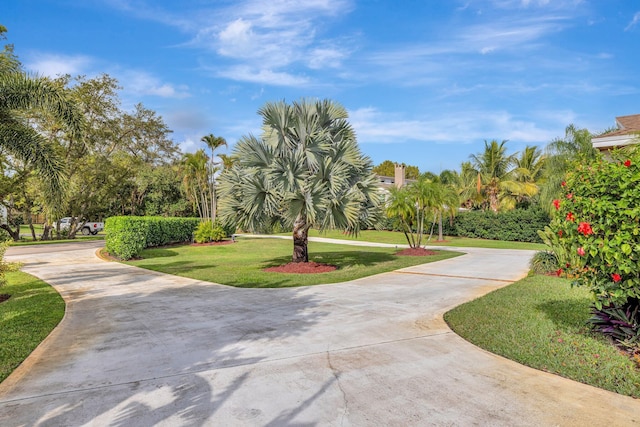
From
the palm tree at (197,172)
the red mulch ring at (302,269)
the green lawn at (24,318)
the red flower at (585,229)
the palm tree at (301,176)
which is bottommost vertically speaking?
the red mulch ring at (302,269)

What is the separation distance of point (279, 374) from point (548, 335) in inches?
146

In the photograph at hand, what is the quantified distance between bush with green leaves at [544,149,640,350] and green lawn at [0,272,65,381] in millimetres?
6312

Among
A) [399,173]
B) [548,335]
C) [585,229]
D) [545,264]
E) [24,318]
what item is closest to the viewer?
[585,229]

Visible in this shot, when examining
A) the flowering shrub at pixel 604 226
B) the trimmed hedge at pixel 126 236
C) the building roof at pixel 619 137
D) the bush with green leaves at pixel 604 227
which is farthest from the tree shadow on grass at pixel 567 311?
the trimmed hedge at pixel 126 236

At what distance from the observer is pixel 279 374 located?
3863 mm

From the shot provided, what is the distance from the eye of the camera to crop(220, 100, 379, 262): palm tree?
11086 mm

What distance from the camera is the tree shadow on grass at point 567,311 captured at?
5547 millimetres

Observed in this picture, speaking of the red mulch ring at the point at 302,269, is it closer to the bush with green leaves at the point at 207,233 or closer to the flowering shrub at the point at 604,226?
the flowering shrub at the point at 604,226

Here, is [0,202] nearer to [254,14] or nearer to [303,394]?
[254,14]

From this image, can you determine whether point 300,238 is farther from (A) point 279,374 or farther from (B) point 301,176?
(A) point 279,374

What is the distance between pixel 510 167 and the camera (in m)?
33.0

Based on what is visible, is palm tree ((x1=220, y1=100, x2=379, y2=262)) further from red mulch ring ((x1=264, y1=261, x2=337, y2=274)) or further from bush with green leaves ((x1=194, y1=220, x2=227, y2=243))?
bush with green leaves ((x1=194, y1=220, x2=227, y2=243))

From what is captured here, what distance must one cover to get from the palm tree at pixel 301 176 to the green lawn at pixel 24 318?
499 cm

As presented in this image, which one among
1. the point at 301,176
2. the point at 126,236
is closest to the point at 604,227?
the point at 301,176
